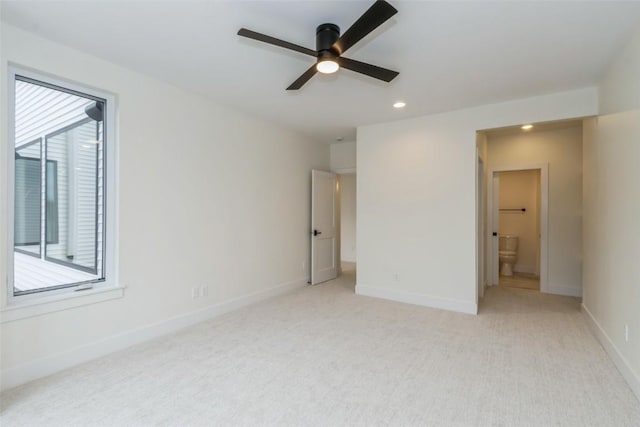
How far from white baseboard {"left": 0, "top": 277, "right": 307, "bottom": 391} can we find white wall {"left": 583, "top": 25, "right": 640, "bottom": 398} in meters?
3.73

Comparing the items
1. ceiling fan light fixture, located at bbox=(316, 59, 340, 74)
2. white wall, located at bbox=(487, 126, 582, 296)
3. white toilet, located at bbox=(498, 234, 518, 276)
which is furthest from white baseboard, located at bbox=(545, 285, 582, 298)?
Answer: ceiling fan light fixture, located at bbox=(316, 59, 340, 74)

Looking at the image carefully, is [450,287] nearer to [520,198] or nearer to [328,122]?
[328,122]

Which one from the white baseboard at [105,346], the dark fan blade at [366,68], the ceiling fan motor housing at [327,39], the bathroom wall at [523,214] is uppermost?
the ceiling fan motor housing at [327,39]

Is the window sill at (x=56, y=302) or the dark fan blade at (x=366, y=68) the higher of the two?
the dark fan blade at (x=366, y=68)

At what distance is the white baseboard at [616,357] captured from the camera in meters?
2.08

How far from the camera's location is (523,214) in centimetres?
637

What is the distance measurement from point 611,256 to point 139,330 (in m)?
4.30

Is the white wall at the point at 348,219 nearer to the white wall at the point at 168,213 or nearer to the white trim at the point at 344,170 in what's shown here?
the white trim at the point at 344,170

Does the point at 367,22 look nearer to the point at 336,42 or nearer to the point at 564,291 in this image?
the point at 336,42

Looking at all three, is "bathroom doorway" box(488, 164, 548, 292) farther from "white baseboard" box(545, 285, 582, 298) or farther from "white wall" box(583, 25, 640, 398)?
"white wall" box(583, 25, 640, 398)

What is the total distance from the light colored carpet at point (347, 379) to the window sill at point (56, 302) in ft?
1.63

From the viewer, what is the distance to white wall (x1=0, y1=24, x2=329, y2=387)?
2.32m

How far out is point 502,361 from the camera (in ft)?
8.29

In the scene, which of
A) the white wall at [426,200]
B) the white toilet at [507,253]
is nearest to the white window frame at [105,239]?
the white wall at [426,200]
